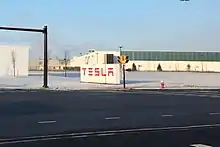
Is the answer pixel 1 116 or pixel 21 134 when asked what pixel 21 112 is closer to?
pixel 1 116

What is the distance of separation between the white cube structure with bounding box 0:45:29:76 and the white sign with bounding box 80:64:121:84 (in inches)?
1280

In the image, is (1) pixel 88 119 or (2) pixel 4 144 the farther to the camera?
(1) pixel 88 119

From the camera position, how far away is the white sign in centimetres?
5244

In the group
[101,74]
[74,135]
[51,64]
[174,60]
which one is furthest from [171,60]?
[74,135]

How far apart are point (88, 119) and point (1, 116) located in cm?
313

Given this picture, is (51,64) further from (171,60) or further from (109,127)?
(109,127)

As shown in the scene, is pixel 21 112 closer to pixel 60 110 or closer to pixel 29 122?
pixel 60 110

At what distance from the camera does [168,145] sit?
9.76 m

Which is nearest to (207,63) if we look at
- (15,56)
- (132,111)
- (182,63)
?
(182,63)

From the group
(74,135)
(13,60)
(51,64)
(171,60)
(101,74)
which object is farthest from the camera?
(51,64)

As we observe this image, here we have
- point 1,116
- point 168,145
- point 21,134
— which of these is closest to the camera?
point 168,145

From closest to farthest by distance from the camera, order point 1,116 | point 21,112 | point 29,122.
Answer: point 29,122
point 1,116
point 21,112

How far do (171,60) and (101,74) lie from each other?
114274 mm

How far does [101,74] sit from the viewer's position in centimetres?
5478
